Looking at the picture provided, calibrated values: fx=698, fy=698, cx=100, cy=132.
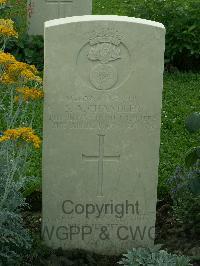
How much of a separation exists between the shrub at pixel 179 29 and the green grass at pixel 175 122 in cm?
30

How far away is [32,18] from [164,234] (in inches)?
206

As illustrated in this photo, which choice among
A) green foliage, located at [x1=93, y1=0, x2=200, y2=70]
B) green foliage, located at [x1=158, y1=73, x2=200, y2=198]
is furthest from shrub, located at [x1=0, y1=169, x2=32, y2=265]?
green foliage, located at [x1=93, y1=0, x2=200, y2=70]

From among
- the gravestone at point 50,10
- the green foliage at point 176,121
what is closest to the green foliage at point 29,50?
the gravestone at point 50,10

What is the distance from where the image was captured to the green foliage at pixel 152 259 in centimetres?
414

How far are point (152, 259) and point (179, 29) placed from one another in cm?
513

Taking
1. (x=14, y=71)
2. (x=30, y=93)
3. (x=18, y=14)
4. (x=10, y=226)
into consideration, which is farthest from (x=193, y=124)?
(x=18, y=14)

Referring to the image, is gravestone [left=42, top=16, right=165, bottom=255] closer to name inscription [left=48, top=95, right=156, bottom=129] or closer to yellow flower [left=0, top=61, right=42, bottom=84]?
name inscription [left=48, top=95, right=156, bottom=129]

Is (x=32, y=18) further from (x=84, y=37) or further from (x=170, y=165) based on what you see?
(x=84, y=37)

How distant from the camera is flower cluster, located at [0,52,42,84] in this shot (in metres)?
3.97

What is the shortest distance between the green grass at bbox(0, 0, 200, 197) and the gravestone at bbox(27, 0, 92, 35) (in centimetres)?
161

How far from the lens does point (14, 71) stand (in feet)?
13.3

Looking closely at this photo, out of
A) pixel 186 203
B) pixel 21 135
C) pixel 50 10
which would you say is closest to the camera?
pixel 21 135

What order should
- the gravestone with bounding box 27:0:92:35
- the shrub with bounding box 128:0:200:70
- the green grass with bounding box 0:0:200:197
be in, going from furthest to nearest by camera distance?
1. the gravestone with bounding box 27:0:92:35
2. the shrub with bounding box 128:0:200:70
3. the green grass with bounding box 0:0:200:197

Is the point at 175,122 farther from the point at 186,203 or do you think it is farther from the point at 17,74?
the point at 17,74
